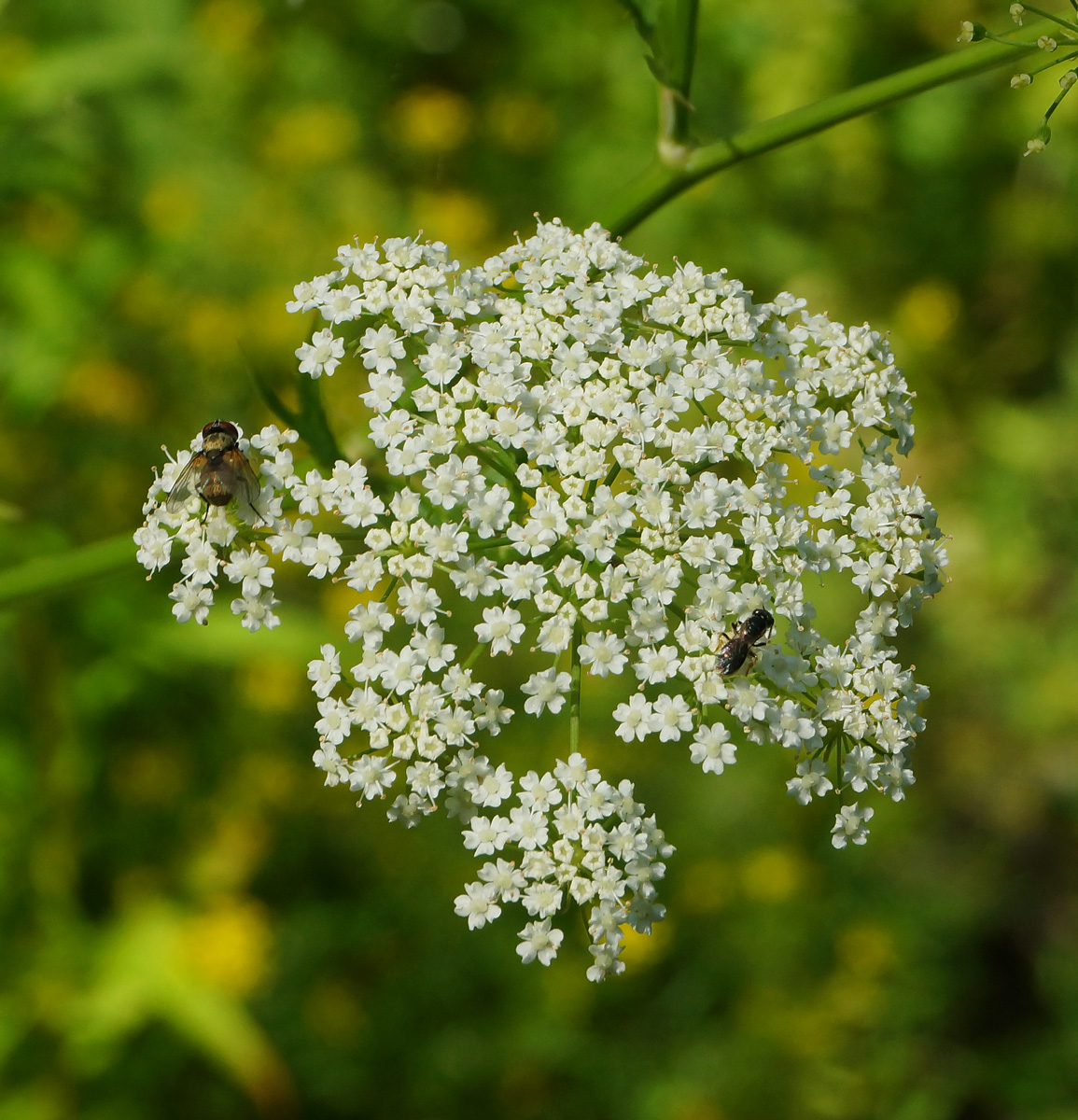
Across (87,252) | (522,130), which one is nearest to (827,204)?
(522,130)

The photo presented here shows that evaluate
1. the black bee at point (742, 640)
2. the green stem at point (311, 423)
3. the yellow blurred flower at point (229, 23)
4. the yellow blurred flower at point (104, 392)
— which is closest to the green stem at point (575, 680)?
the black bee at point (742, 640)

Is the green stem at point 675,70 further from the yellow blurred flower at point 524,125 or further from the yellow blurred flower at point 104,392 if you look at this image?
the yellow blurred flower at point 524,125

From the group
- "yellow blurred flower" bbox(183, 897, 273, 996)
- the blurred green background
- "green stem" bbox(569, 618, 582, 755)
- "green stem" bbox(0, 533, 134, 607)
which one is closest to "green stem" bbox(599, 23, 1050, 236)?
"green stem" bbox(569, 618, 582, 755)

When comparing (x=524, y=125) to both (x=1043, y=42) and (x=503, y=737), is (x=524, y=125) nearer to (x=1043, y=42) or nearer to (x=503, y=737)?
(x=503, y=737)

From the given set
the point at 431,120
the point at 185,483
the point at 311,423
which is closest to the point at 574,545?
the point at 311,423

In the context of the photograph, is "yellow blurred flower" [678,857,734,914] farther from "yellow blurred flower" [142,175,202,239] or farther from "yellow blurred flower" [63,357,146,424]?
"yellow blurred flower" [142,175,202,239]

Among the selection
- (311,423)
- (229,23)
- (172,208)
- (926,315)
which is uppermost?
(229,23)

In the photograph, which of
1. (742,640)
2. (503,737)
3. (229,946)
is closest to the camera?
(742,640)
